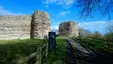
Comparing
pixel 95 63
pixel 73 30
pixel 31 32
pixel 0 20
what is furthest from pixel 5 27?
pixel 95 63

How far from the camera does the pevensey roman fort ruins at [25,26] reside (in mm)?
51594

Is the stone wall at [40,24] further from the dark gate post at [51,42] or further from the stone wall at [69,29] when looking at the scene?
the dark gate post at [51,42]

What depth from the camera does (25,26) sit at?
175ft

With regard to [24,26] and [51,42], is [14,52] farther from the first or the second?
[24,26]

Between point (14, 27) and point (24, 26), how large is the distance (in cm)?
250

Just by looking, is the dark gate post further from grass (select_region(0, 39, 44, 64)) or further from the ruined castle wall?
the ruined castle wall

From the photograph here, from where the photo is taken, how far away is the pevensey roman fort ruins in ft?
169

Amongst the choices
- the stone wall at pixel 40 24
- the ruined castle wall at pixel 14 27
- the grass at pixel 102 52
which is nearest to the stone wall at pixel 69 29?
the stone wall at pixel 40 24

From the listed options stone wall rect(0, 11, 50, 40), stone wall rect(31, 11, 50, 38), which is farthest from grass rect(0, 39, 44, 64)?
stone wall rect(31, 11, 50, 38)

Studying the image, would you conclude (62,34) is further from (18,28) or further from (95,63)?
(95,63)

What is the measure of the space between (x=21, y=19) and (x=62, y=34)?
1290 inches

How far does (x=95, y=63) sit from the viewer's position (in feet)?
42.4

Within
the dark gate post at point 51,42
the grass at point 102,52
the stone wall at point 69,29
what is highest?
the stone wall at point 69,29

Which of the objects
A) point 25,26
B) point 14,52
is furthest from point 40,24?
point 14,52
